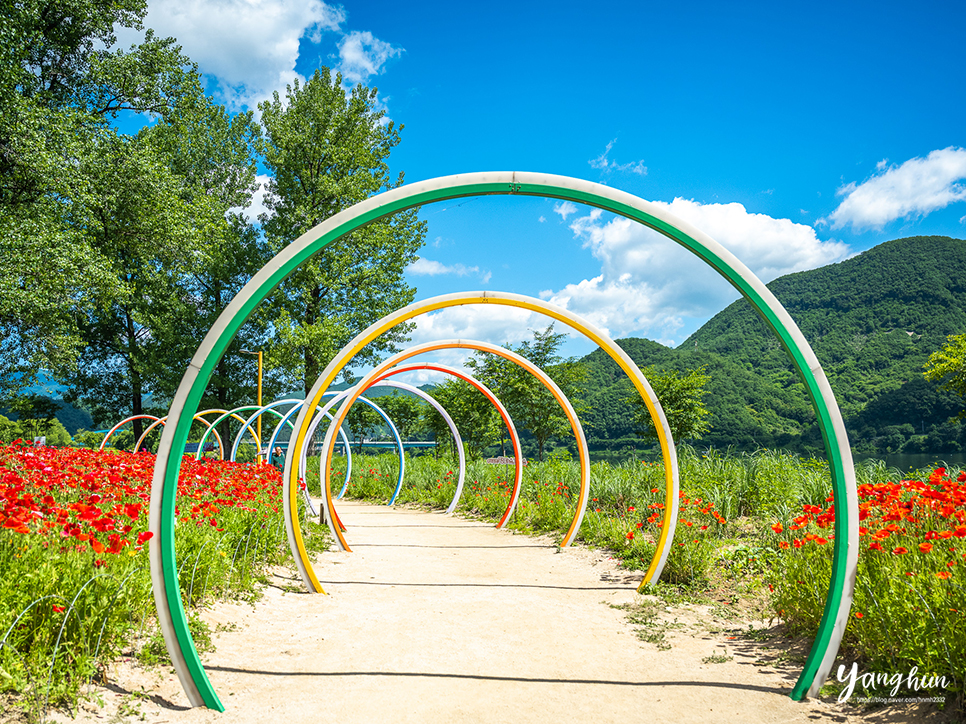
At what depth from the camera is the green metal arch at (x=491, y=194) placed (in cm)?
312

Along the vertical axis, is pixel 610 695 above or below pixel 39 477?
below

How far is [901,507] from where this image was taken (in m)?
4.09

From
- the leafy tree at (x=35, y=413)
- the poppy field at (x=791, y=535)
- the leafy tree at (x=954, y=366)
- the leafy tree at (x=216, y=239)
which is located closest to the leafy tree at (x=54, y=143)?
the leafy tree at (x=216, y=239)

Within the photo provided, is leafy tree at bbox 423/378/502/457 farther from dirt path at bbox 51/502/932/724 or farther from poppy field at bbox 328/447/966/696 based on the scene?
dirt path at bbox 51/502/932/724

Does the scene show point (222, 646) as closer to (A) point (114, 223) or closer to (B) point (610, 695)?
(B) point (610, 695)

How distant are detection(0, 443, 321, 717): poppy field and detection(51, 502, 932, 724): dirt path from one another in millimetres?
248

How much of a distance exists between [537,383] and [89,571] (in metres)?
16.9

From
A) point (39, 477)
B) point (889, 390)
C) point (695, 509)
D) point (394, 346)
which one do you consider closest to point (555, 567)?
point (695, 509)

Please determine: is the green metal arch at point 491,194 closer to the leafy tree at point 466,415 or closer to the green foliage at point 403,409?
the leafy tree at point 466,415

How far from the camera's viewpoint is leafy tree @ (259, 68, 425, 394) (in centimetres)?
2142

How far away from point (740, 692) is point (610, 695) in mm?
807

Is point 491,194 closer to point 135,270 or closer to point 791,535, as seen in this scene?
point 791,535

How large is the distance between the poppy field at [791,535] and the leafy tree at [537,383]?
8022 millimetres

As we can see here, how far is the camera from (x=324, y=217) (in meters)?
21.9
